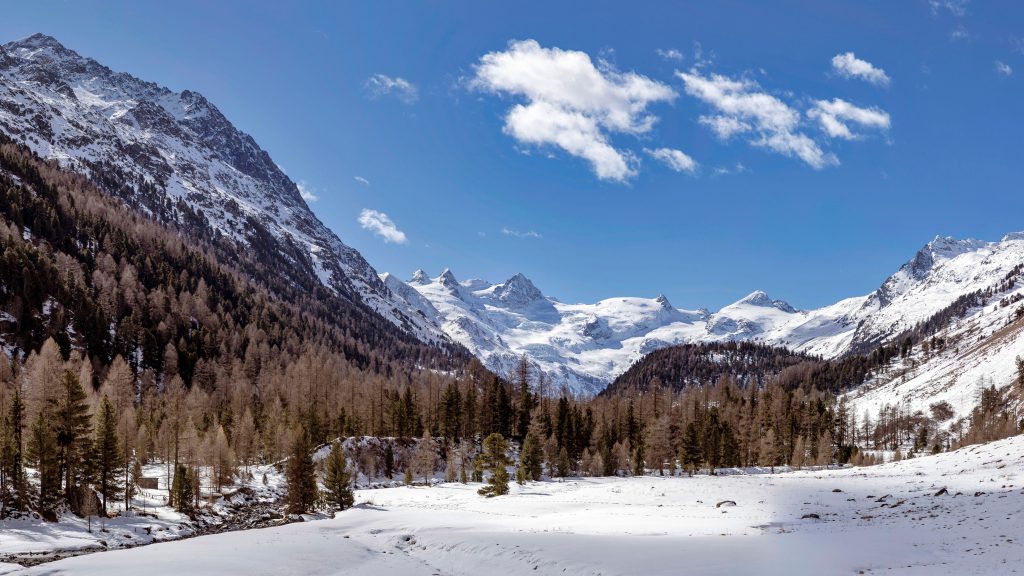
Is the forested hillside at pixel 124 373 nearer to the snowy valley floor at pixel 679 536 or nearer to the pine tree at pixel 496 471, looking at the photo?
the pine tree at pixel 496 471

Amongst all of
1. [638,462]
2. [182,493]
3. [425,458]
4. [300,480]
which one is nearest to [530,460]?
[425,458]

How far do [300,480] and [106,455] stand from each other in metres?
19.7

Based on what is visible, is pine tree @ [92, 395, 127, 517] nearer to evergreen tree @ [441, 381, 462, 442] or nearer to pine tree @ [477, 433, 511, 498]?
pine tree @ [477, 433, 511, 498]

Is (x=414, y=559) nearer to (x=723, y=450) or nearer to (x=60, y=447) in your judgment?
(x=60, y=447)

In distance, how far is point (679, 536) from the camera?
3244 centimetres

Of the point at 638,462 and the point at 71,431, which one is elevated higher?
the point at 71,431

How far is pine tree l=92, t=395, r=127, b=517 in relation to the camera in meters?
57.3

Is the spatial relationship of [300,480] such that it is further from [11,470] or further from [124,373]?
[124,373]

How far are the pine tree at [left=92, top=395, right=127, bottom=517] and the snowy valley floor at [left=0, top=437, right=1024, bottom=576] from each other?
79.9ft

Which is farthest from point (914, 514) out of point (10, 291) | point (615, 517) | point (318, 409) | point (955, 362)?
point (955, 362)

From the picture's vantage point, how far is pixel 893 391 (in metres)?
196

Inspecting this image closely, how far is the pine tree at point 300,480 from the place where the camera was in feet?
215

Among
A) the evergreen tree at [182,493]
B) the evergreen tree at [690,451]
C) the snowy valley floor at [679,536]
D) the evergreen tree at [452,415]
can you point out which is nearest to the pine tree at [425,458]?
the evergreen tree at [452,415]

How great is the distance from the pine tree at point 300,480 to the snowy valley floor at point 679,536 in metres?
8.78
